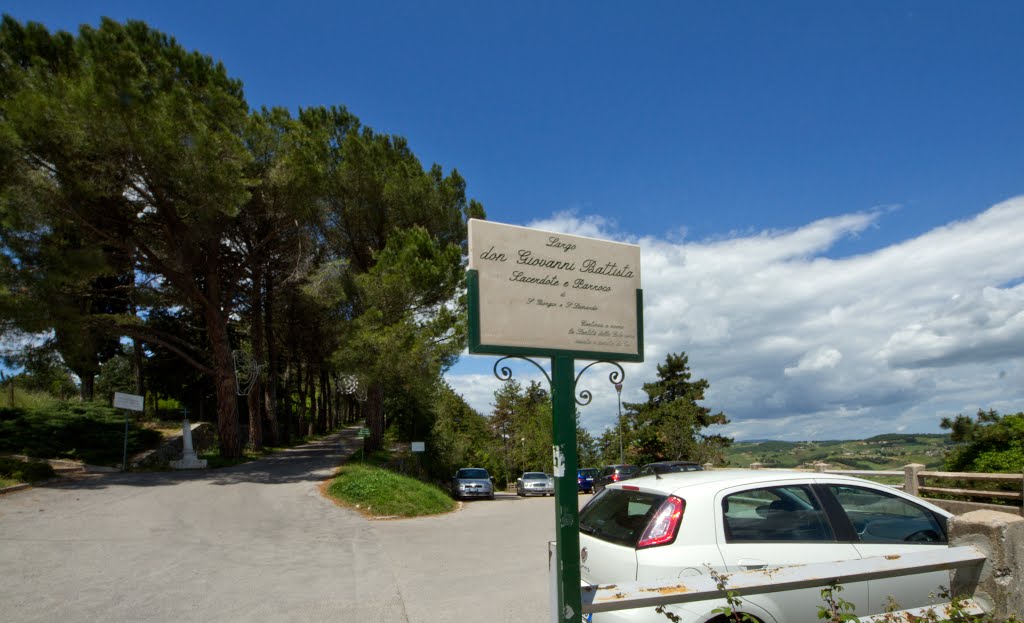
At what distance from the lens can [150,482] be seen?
1912 centimetres

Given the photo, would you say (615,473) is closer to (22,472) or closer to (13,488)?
(13,488)

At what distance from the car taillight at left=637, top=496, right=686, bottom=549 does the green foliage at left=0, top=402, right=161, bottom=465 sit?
80.2 ft

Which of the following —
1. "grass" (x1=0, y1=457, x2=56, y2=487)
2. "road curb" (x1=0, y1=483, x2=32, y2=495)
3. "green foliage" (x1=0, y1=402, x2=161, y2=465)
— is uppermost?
"green foliage" (x1=0, y1=402, x2=161, y2=465)

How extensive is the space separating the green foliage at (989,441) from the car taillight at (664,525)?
10957 millimetres

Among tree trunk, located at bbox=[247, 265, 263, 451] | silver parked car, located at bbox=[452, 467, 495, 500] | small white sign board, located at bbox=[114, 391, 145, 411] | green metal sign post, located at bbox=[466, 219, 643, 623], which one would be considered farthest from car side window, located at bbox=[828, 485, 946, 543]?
tree trunk, located at bbox=[247, 265, 263, 451]

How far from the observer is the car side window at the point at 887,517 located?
461 cm

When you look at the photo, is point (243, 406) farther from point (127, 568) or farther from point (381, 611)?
point (381, 611)

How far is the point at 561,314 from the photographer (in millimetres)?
3869

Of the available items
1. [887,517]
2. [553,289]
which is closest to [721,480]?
[887,517]

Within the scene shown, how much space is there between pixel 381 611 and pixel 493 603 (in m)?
1.28

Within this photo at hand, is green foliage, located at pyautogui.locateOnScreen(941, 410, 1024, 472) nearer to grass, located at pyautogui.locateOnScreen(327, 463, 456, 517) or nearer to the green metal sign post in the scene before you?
the green metal sign post

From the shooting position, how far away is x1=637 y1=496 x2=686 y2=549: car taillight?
4.11 meters

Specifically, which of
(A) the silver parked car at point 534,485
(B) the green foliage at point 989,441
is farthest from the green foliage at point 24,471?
(B) the green foliage at point 989,441

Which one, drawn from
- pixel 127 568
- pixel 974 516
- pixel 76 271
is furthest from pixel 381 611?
pixel 76 271
